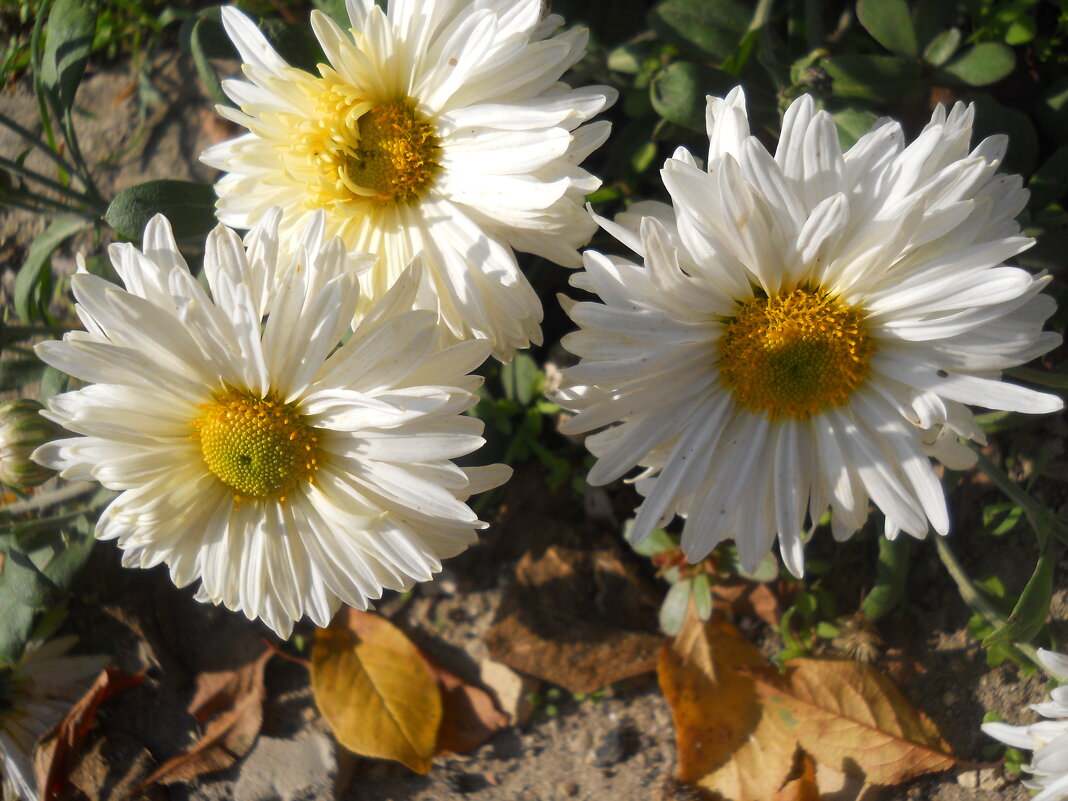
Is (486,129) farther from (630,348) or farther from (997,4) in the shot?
(997,4)

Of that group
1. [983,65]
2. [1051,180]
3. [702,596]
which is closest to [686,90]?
[983,65]

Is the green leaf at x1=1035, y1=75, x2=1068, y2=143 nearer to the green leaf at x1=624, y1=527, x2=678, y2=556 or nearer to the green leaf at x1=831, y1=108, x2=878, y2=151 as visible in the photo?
the green leaf at x1=831, y1=108, x2=878, y2=151

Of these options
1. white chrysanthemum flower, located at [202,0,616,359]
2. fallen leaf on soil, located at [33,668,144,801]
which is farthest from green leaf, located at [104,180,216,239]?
fallen leaf on soil, located at [33,668,144,801]

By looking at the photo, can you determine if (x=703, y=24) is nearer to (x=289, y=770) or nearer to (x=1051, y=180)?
(x=1051, y=180)

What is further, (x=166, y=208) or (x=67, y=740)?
(x=67, y=740)

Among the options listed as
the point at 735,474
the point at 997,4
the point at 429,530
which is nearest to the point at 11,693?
the point at 429,530
